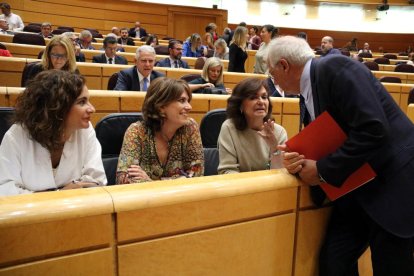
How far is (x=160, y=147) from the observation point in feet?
6.11

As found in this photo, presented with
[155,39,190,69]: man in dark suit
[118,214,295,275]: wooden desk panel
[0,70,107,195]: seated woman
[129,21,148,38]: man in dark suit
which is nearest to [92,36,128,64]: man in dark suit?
[155,39,190,69]: man in dark suit

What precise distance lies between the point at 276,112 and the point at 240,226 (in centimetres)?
220

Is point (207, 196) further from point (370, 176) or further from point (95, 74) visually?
point (95, 74)

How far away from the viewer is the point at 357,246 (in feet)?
4.25

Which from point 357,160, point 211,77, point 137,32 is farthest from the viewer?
point 137,32

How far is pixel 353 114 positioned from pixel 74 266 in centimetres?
86

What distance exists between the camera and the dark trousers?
1.20m

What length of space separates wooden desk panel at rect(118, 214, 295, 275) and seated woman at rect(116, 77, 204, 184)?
72cm

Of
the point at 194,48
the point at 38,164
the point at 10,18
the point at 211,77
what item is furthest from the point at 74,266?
the point at 10,18

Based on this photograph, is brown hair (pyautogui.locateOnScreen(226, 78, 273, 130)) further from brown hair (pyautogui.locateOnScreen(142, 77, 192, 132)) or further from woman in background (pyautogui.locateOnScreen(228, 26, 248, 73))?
woman in background (pyautogui.locateOnScreen(228, 26, 248, 73))

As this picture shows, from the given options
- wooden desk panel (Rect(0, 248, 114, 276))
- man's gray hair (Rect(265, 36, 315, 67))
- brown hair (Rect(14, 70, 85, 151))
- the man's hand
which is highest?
man's gray hair (Rect(265, 36, 315, 67))

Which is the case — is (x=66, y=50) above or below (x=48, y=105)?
above

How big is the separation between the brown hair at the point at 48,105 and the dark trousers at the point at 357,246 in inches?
43.9

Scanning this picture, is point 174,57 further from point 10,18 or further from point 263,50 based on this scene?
point 10,18
